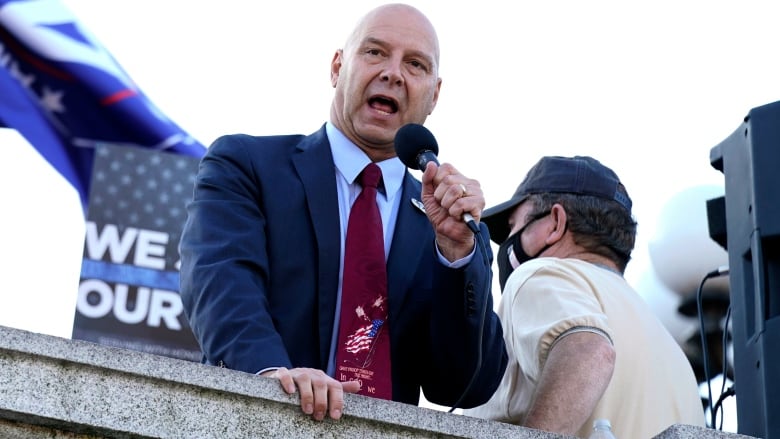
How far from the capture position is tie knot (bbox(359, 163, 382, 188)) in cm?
436

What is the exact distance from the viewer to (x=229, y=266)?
12.8 ft

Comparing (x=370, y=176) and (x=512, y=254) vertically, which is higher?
(x=370, y=176)

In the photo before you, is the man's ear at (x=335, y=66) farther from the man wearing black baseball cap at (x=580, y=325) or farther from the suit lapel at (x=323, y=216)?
the man wearing black baseball cap at (x=580, y=325)

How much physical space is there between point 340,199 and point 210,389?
1.20 metres

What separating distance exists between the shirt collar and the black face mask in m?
0.69

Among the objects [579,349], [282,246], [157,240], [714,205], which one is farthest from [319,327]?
[157,240]

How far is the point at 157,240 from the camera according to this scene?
9656 mm

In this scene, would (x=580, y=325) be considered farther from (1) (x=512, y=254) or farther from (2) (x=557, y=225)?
(1) (x=512, y=254)

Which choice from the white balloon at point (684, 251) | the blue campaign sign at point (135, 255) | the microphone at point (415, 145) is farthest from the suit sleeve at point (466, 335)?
the blue campaign sign at point (135, 255)

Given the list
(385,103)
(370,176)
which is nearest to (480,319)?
(370,176)

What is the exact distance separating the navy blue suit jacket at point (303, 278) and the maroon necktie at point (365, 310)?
1.4 inches

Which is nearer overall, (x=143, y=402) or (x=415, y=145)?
(x=143, y=402)

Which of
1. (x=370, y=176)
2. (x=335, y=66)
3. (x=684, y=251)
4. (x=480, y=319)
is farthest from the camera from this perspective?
(x=684, y=251)

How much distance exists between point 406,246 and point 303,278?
1.07 ft
